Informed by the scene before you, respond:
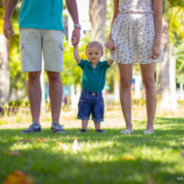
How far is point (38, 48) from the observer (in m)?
4.52

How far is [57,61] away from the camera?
14.8 ft

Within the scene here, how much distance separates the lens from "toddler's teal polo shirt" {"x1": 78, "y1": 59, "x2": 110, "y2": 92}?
4.64m

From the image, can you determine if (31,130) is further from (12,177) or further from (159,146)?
(12,177)

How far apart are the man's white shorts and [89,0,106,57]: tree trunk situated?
5654 mm

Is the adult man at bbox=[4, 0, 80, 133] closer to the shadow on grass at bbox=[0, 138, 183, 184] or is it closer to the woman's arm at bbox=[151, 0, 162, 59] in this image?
the woman's arm at bbox=[151, 0, 162, 59]

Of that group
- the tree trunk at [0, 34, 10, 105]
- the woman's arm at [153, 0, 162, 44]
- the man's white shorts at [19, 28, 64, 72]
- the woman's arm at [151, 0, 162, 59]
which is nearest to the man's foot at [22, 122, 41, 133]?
the man's white shorts at [19, 28, 64, 72]

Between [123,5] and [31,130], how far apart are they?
6.41 feet

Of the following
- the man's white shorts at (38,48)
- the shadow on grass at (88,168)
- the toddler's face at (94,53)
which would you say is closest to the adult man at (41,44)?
the man's white shorts at (38,48)

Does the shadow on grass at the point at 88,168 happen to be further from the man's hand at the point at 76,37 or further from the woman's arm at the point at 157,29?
the man's hand at the point at 76,37

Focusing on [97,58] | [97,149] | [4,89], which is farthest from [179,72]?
[97,149]

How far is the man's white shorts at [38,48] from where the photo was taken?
4457mm

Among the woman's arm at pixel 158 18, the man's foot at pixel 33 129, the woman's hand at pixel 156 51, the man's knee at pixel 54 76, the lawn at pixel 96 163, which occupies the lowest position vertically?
the man's foot at pixel 33 129

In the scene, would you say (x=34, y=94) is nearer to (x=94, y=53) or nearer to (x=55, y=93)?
(x=55, y=93)

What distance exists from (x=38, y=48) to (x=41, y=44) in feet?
0.27
